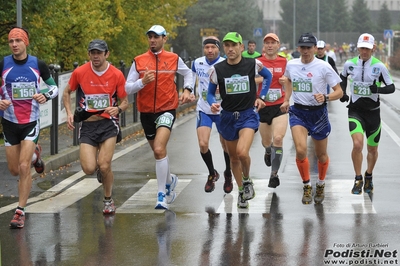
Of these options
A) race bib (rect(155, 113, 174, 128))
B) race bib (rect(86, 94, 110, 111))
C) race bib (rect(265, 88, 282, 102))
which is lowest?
race bib (rect(155, 113, 174, 128))

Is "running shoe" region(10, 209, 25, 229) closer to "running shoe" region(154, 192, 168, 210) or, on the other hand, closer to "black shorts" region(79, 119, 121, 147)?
"black shorts" region(79, 119, 121, 147)

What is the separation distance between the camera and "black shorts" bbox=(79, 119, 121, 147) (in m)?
10.4

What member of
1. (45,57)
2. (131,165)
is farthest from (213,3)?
(131,165)

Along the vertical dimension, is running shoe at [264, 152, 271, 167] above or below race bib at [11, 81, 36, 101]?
below

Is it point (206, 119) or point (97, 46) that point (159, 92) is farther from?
point (206, 119)

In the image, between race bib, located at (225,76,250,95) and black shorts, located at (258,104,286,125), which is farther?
black shorts, located at (258,104,286,125)

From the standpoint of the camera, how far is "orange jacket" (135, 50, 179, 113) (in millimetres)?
10648

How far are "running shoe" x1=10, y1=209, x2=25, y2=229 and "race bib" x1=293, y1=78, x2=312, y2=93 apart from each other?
350 cm

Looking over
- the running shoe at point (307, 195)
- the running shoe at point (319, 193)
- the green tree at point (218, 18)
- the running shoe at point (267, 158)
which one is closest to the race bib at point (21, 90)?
the running shoe at point (307, 195)

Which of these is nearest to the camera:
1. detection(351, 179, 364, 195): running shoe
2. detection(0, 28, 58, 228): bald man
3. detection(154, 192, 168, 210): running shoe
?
detection(0, 28, 58, 228): bald man

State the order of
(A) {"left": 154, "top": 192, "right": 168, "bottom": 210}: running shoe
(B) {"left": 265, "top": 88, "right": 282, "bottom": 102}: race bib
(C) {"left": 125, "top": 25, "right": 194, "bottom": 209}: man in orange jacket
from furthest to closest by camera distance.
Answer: (B) {"left": 265, "top": 88, "right": 282, "bottom": 102}: race bib → (C) {"left": 125, "top": 25, "right": 194, "bottom": 209}: man in orange jacket → (A) {"left": 154, "top": 192, "right": 168, "bottom": 210}: running shoe

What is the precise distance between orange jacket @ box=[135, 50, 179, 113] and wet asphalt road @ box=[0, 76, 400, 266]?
1.16 meters

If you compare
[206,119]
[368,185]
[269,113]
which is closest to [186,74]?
[206,119]

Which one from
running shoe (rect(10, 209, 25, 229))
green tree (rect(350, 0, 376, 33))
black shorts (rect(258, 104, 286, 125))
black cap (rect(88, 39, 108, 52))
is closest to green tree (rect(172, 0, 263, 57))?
green tree (rect(350, 0, 376, 33))
